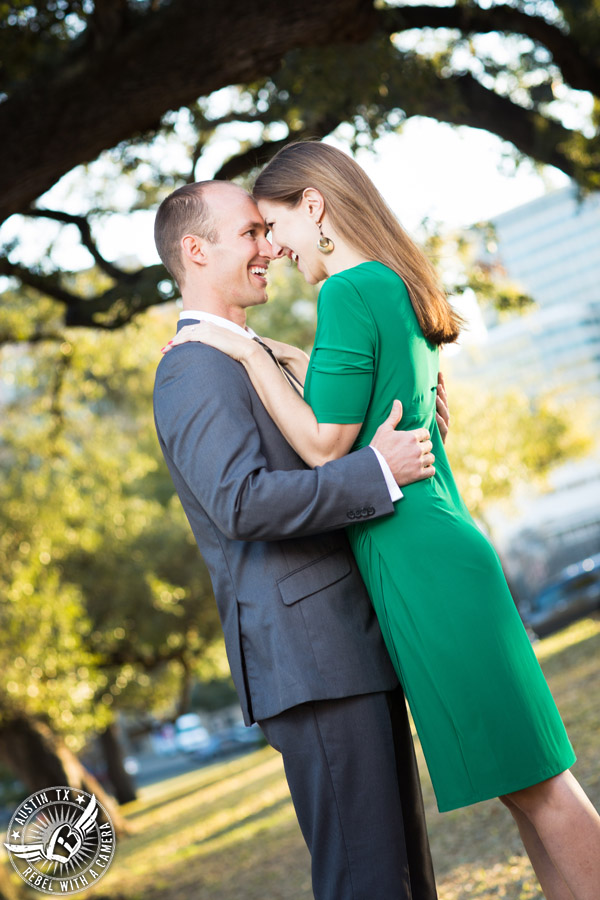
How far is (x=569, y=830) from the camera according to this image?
2209 millimetres

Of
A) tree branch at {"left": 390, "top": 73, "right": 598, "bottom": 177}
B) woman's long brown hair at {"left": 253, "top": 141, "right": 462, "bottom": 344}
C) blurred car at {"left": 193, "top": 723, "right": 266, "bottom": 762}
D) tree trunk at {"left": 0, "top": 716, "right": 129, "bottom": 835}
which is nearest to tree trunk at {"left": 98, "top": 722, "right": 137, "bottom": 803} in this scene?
blurred car at {"left": 193, "top": 723, "right": 266, "bottom": 762}

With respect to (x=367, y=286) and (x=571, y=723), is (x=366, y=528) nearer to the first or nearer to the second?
(x=367, y=286)

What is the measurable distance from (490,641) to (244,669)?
64cm

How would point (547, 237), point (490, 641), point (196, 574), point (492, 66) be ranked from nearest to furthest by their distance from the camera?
point (490, 641), point (492, 66), point (196, 574), point (547, 237)

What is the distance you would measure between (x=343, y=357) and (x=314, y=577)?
563mm

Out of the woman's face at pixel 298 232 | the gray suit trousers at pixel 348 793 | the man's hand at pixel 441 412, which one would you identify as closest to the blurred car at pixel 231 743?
the man's hand at pixel 441 412

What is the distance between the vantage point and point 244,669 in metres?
2.42

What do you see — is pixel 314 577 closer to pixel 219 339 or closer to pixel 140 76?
pixel 219 339

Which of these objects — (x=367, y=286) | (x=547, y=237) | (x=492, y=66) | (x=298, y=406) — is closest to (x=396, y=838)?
(x=298, y=406)

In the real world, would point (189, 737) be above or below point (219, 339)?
below


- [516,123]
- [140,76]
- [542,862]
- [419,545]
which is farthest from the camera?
[516,123]
